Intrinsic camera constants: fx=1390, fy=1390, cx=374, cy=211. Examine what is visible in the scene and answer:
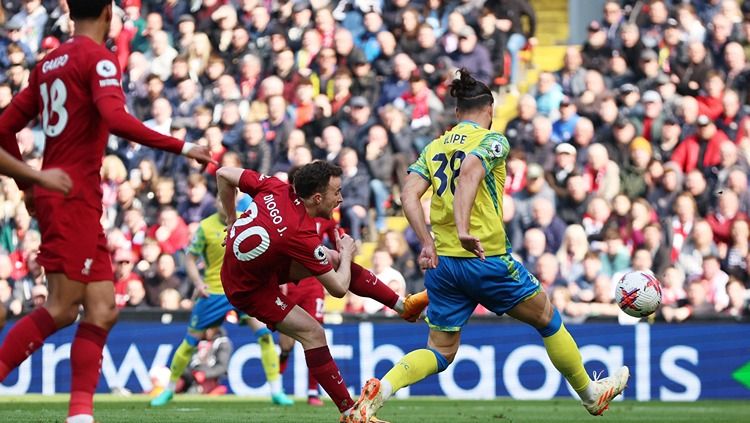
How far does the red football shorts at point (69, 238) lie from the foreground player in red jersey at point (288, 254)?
6.47 ft

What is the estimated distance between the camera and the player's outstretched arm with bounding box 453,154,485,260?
9023mm

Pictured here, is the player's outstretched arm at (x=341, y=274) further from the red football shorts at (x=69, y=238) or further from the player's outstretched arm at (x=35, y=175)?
the player's outstretched arm at (x=35, y=175)

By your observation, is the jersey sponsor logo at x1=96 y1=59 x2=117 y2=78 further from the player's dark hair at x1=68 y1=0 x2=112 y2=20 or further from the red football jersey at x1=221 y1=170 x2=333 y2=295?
the red football jersey at x1=221 y1=170 x2=333 y2=295

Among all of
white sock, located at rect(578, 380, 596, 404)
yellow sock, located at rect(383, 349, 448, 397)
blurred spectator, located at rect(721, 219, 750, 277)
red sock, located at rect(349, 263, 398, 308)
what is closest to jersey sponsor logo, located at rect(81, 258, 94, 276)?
yellow sock, located at rect(383, 349, 448, 397)

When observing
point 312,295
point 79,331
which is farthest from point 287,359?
point 79,331

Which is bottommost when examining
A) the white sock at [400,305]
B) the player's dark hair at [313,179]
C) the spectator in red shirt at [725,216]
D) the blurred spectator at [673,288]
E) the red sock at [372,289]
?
Result: the blurred spectator at [673,288]

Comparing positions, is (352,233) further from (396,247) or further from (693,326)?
(693,326)

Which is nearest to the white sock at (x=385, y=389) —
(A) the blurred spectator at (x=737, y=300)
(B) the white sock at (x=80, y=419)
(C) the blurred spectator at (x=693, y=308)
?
(B) the white sock at (x=80, y=419)

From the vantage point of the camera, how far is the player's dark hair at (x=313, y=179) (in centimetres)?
986

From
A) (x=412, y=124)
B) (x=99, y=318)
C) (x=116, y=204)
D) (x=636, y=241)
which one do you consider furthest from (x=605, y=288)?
(x=99, y=318)

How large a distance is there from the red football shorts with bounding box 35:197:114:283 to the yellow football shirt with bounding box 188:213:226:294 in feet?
22.5

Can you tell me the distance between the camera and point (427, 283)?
384 inches

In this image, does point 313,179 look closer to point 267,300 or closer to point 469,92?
point 267,300

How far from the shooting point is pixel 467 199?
9.19 meters
